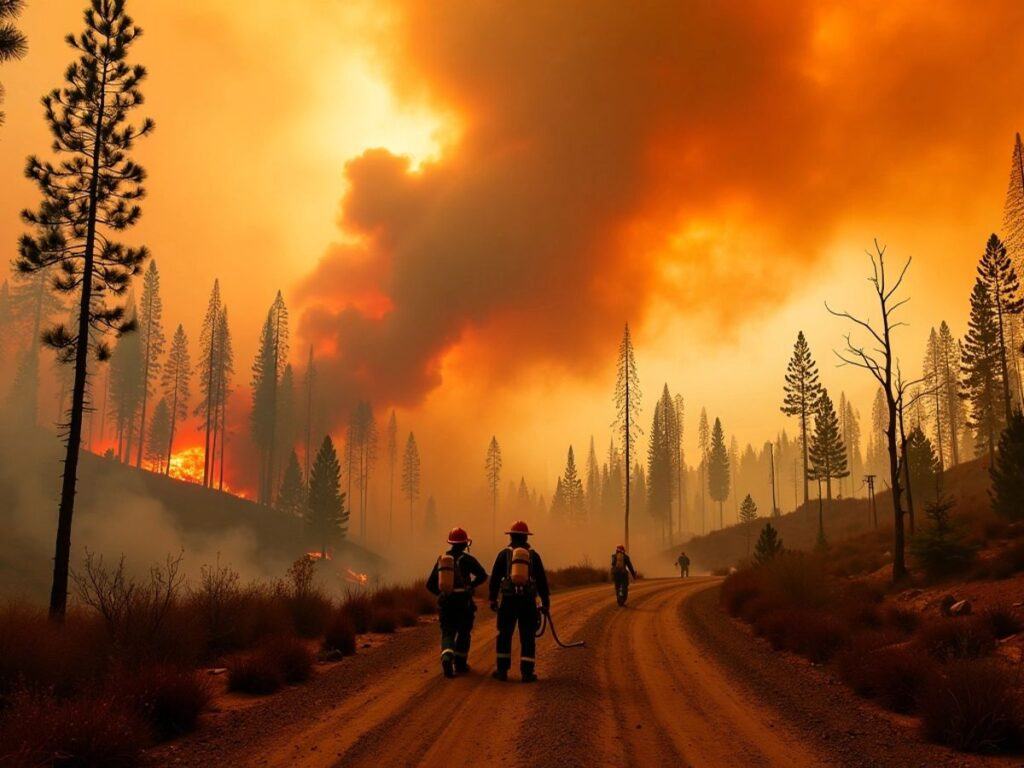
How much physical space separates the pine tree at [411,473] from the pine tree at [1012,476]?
97.9 meters

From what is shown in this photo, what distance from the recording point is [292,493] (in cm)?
7538

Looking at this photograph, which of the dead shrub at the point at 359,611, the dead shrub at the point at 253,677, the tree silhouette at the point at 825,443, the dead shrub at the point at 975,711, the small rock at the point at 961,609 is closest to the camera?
the dead shrub at the point at 975,711

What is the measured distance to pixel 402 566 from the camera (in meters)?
91.6

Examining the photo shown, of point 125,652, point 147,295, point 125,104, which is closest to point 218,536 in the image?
point 147,295

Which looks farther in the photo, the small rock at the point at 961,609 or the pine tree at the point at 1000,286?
the pine tree at the point at 1000,286

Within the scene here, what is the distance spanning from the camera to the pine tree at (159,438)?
85000 mm

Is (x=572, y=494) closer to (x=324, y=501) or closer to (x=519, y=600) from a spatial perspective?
(x=324, y=501)

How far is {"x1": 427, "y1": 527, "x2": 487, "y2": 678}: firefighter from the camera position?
389 inches

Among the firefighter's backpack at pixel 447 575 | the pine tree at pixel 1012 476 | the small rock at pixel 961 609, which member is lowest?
the small rock at pixel 961 609

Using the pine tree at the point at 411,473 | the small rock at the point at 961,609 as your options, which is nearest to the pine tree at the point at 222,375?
the pine tree at the point at 411,473

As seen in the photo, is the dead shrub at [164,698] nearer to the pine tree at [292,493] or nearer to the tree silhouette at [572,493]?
the pine tree at [292,493]

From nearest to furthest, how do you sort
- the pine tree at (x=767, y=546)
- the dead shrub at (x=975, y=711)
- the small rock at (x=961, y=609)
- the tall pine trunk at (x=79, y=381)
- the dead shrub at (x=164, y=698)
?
the dead shrub at (x=975, y=711) < the dead shrub at (x=164, y=698) < the small rock at (x=961, y=609) < the tall pine trunk at (x=79, y=381) < the pine tree at (x=767, y=546)

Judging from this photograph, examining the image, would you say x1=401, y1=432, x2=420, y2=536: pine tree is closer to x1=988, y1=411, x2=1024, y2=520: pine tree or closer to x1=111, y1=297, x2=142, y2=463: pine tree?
x1=111, y1=297, x2=142, y2=463: pine tree

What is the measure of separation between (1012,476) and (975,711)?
73.6ft
